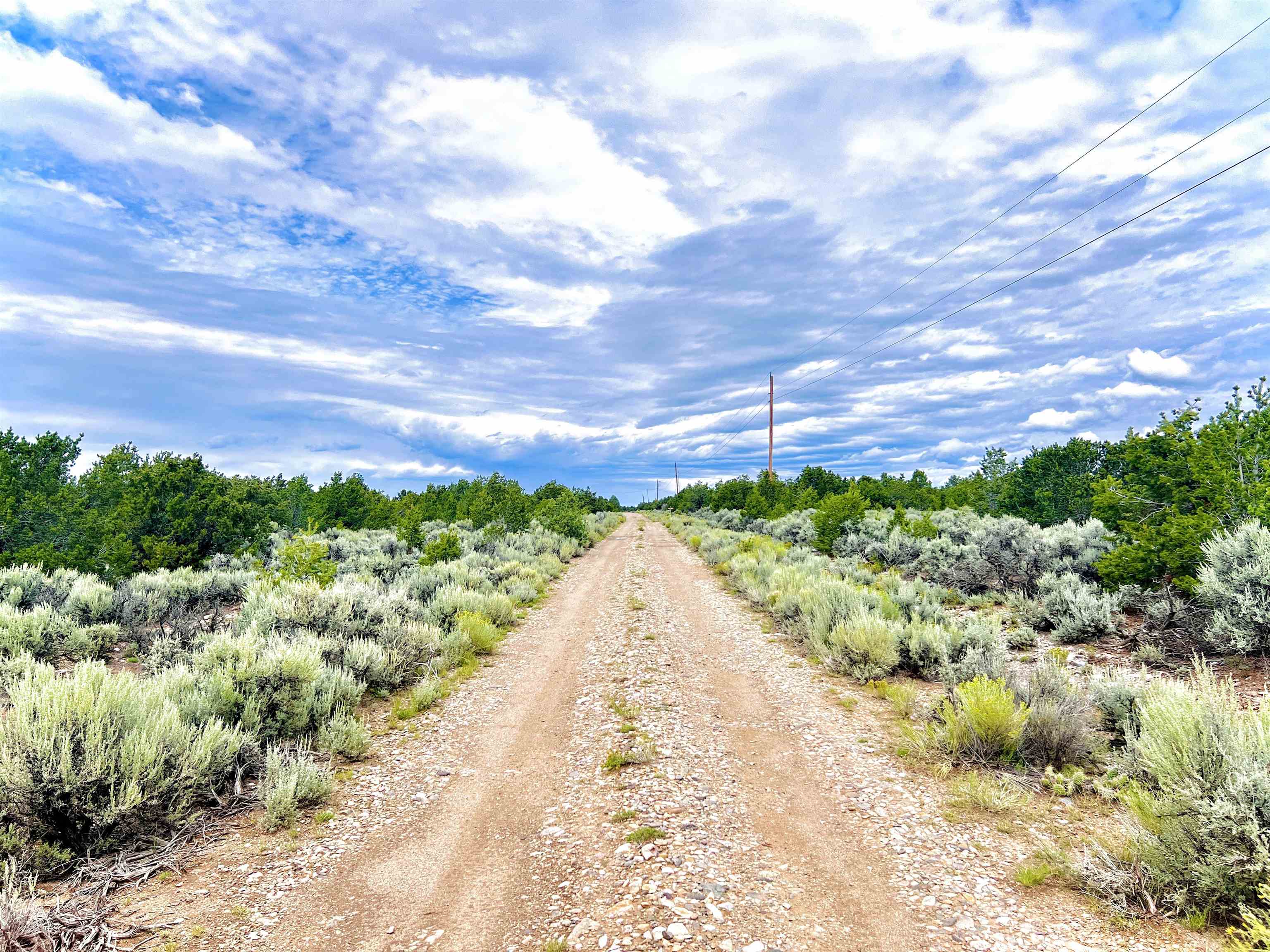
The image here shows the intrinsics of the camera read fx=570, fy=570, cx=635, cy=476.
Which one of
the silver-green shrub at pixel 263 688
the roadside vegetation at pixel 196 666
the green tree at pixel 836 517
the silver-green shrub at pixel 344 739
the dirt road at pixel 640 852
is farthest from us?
the green tree at pixel 836 517

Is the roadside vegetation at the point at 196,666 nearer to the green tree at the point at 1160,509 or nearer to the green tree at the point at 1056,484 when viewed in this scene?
the green tree at the point at 1160,509

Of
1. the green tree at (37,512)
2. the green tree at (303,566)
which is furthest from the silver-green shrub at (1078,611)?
the green tree at (37,512)

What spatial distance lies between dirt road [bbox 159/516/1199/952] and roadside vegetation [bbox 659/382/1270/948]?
697 millimetres

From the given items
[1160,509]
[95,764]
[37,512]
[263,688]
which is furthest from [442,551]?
[1160,509]

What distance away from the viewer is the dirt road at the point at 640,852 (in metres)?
4.34

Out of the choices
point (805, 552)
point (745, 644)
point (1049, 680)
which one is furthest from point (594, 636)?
point (805, 552)

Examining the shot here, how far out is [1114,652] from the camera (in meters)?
10.4

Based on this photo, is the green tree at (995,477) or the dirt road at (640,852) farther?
the green tree at (995,477)

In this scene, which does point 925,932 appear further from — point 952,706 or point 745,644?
point 745,644

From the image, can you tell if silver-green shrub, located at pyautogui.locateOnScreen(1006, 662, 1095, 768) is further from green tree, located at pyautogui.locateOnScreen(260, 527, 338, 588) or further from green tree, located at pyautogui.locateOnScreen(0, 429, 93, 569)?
green tree, located at pyautogui.locateOnScreen(0, 429, 93, 569)

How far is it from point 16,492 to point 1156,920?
2851cm

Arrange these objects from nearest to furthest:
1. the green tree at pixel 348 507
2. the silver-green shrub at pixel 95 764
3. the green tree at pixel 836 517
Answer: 1. the silver-green shrub at pixel 95 764
2. the green tree at pixel 836 517
3. the green tree at pixel 348 507

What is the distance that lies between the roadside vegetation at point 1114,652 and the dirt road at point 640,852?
70 centimetres

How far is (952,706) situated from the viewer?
298 inches
